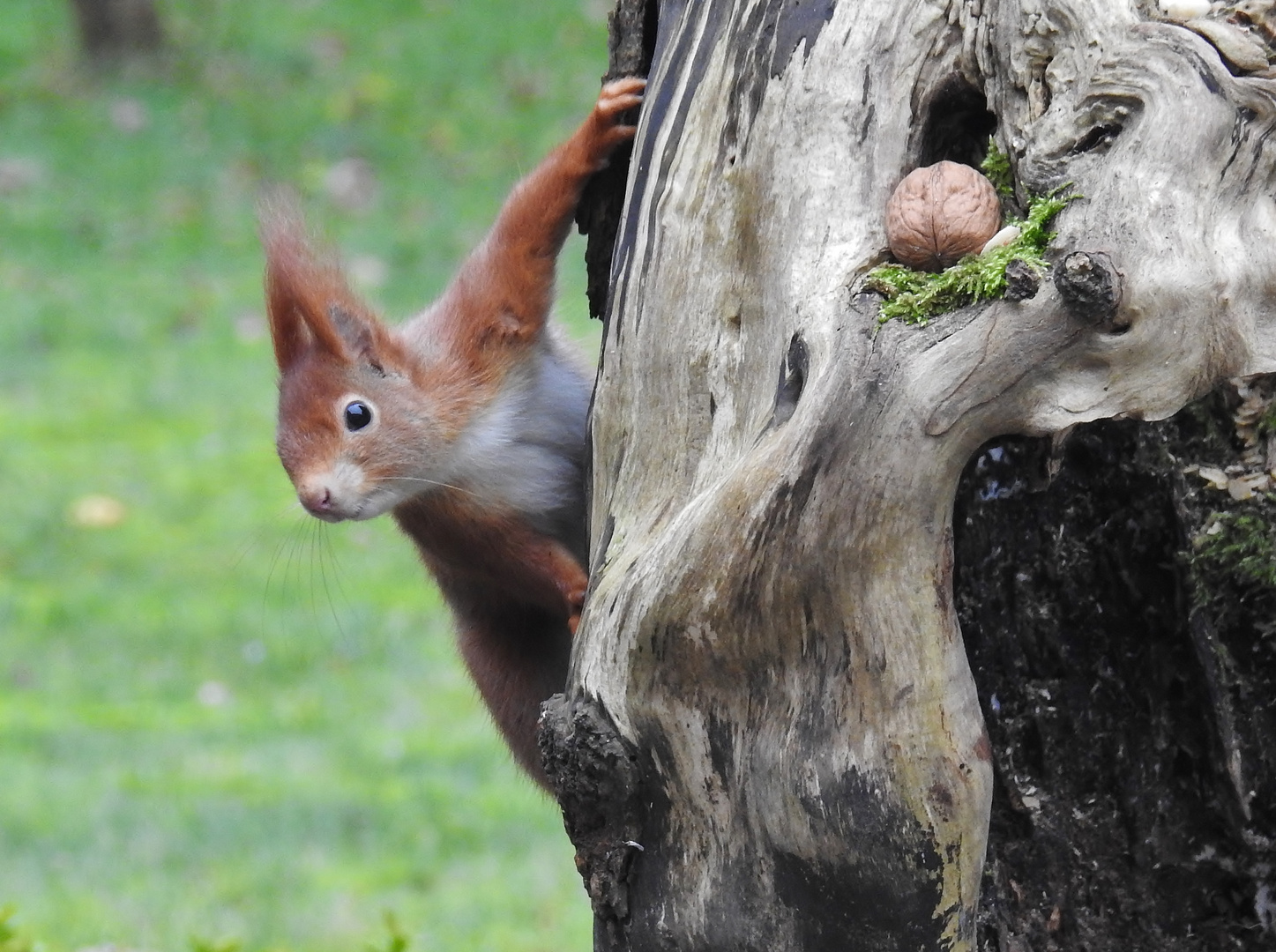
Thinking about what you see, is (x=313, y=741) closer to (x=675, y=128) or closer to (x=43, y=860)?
(x=43, y=860)

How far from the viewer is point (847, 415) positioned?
6.38ft

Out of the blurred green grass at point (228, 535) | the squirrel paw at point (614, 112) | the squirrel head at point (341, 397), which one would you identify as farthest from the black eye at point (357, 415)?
the squirrel paw at point (614, 112)

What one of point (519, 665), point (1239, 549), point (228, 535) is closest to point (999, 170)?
point (1239, 549)

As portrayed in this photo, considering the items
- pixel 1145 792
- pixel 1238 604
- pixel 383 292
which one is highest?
pixel 1238 604

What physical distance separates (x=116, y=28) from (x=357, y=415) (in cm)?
1056

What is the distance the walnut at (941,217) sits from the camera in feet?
6.65

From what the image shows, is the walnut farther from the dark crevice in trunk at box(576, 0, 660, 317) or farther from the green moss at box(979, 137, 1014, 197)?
the dark crevice in trunk at box(576, 0, 660, 317)

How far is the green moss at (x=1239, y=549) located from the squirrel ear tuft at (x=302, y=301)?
4.58 ft

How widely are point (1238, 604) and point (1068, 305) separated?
1.96 ft

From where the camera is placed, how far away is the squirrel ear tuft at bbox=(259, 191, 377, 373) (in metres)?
2.70

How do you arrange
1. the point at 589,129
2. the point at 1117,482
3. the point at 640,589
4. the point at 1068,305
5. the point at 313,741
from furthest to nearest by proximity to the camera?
the point at 313,741 → the point at 589,129 → the point at 1117,482 → the point at 640,589 → the point at 1068,305

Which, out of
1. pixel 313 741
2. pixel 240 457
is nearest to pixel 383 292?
pixel 240 457

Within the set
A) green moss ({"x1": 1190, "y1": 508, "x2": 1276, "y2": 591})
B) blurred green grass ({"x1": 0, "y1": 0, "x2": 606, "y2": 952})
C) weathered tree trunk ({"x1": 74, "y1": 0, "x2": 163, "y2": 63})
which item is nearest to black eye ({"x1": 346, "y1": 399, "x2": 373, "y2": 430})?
blurred green grass ({"x1": 0, "y1": 0, "x2": 606, "y2": 952})

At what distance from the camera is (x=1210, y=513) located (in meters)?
2.18
